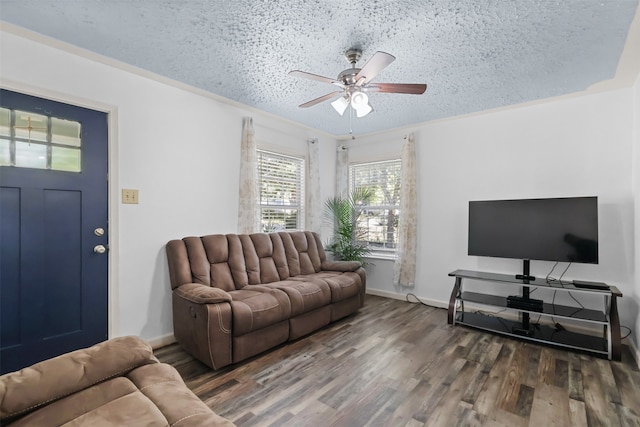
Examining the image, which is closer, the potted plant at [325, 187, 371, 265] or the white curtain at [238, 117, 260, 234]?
the white curtain at [238, 117, 260, 234]

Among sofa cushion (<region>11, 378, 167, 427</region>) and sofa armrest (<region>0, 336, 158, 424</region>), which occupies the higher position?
sofa armrest (<region>0, 336, 158, 424</region>)

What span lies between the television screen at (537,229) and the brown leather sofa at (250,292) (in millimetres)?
1556

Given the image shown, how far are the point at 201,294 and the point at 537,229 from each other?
3327mm

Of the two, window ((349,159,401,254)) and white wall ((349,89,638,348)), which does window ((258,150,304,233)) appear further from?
white wall ((349,89,638,348))

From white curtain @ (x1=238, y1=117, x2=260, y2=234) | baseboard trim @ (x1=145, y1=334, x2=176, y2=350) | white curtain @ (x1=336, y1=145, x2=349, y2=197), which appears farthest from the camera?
white curtain @ (x1=336, y1=145, x2=349, y2=197)

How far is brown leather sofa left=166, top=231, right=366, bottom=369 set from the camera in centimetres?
238

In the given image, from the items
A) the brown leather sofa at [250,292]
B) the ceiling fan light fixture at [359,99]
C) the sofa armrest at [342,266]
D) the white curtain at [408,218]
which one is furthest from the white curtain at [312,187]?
the ceiling fan light fixture at [359,99]

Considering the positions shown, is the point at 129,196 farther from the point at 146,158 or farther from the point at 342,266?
the point at 342,266

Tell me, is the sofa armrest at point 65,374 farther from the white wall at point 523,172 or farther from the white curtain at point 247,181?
the white wall at point 523,172

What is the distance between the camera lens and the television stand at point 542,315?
2.63m

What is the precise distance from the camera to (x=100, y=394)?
117cm

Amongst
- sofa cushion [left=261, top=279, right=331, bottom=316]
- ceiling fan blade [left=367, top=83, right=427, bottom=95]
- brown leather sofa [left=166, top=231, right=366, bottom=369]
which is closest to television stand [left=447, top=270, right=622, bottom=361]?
brown leather sofa [left=166, top=231, right=366, bottom=369]

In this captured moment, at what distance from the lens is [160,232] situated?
292cm

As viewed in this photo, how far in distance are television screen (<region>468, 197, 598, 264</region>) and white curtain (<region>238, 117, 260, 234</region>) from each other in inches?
103
